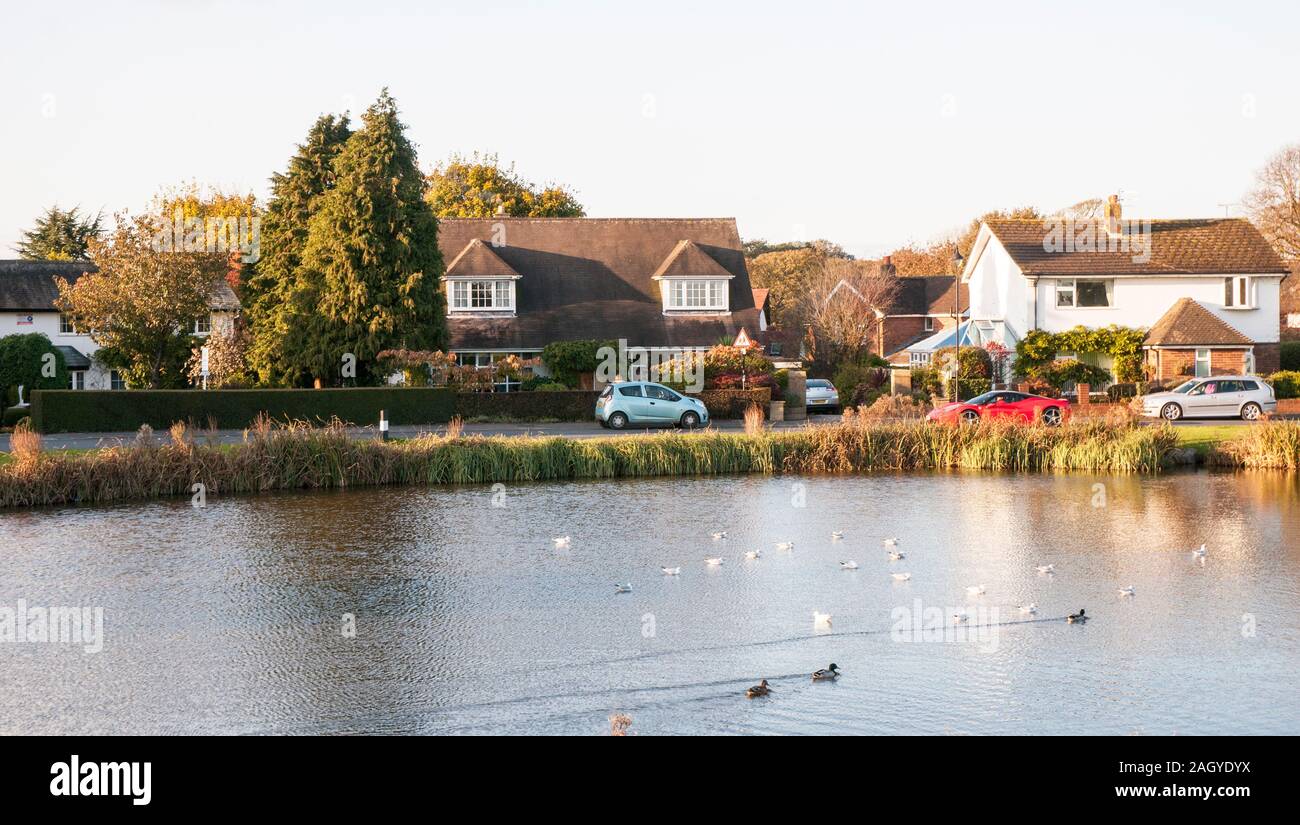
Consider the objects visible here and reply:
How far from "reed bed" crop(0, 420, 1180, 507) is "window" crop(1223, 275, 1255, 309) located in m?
21.4

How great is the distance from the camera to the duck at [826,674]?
12498mm

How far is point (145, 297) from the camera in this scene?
44.7 m

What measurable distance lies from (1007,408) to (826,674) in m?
25.5

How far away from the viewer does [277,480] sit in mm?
27156

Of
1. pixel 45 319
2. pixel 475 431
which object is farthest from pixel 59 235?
pixel 475 431

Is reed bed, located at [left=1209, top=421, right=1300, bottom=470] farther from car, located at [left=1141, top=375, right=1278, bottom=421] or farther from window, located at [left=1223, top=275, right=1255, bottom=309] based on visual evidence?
window, located at [left=1223, top=275, right=1255, bottom=309]

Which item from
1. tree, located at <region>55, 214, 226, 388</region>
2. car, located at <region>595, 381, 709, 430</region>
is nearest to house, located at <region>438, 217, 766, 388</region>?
tree, located at <region>55, 214, 226, 388</region>

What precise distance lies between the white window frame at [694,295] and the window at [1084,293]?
1329cm

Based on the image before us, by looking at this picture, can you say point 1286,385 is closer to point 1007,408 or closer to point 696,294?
point 1007,408

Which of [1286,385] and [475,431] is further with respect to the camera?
[1286,385]

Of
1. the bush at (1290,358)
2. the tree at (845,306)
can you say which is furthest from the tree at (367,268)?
the bush at (1290,358)

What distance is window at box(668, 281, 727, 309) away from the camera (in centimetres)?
5084

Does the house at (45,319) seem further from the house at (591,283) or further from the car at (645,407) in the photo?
the car at (645,407)
